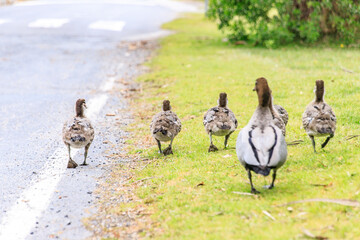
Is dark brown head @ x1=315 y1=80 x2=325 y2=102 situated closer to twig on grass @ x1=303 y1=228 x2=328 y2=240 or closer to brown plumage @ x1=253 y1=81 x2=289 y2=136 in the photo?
brown plumage @ x1=253 y1=81 x2=289 y2=136

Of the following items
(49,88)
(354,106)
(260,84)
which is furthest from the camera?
(49,88)

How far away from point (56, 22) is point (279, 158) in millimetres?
24673

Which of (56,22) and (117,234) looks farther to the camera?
(56,22)

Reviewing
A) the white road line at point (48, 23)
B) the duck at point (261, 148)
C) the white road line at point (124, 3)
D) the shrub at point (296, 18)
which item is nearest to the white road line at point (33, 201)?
the duck at point (261, 148)

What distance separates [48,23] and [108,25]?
3.18m

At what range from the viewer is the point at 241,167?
7.30 meters

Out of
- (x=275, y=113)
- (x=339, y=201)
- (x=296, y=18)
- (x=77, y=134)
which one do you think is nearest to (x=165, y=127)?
(x=77, y=134)

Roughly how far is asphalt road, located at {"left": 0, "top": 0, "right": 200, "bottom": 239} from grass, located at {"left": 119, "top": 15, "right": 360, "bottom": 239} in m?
0.81

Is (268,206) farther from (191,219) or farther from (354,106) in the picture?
(354,106)

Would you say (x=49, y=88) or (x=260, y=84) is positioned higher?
(x=260, y=84)

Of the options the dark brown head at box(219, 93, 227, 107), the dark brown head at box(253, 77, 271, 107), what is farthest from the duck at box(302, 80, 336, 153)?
the dark brown head at box(219, 93, 227, 107)

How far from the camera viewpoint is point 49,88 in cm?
1367

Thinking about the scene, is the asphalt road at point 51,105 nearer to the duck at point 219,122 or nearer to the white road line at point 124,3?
the duck at point 219,122

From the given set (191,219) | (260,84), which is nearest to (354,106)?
(260,84)
